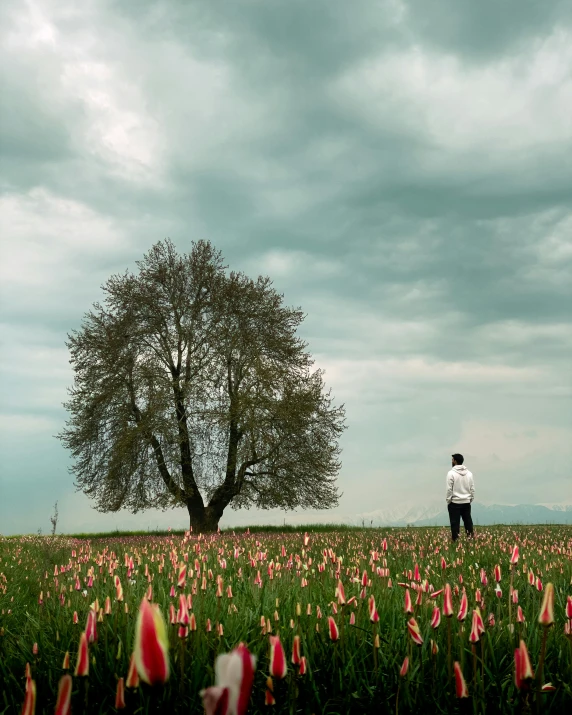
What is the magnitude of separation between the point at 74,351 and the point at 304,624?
30.4 metres

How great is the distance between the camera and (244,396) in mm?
27984

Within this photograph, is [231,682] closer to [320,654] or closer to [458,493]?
[320,654]

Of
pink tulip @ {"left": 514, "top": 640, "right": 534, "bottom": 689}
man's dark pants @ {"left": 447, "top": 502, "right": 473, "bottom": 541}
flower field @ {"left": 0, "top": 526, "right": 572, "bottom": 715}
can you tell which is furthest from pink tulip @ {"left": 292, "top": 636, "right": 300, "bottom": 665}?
man's dark pants @ {"left": 447, "top": 502, "right": 473, "bottom": 541}

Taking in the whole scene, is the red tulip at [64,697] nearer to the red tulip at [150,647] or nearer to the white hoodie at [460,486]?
the red tulip at [150,647]

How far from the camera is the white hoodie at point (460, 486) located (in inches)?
658

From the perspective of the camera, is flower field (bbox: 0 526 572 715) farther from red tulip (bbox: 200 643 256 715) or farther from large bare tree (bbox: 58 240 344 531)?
large bare tree (bbox: 58 240 344 531)

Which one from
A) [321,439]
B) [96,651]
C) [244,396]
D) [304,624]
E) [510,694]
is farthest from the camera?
[321,439]

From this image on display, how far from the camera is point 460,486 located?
55.2 ft

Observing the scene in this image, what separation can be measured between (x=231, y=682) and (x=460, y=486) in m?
16.9

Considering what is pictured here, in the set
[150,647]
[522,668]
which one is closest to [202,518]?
[522,668]

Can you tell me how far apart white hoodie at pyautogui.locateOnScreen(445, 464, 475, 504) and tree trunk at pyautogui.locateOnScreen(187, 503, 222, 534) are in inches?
623

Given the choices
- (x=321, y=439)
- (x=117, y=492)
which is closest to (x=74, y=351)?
(x=117, y=492)

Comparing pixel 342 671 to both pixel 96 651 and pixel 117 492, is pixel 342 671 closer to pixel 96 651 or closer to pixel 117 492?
pixel 96 651

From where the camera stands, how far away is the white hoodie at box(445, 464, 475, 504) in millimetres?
16719
